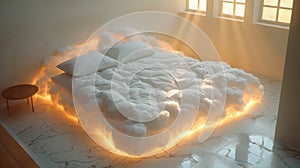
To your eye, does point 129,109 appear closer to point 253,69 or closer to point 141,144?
point 141,144

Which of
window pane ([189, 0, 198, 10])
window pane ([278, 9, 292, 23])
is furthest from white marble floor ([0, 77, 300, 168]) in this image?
window pane ([189, 0, 198, 10])

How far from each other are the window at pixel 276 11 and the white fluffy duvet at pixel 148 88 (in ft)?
3.34

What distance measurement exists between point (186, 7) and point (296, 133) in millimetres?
2803

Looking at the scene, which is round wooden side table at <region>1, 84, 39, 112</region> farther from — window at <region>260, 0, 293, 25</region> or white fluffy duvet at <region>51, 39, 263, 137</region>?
window at <region>260, 0, 293, 25</region>

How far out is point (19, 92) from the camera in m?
3.24

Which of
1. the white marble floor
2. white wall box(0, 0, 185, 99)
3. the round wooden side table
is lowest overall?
the white marble floor

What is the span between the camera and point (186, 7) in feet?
16.1

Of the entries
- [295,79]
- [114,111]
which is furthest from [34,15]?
[295,79]

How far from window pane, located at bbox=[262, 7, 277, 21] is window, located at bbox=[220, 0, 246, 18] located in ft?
0.90

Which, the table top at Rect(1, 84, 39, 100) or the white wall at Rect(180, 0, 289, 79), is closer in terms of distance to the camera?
the table top at Rect(1, 84, 39, 100)

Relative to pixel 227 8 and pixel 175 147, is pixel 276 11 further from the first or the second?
pixel 175 147

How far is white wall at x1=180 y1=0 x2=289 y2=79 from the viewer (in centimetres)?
392

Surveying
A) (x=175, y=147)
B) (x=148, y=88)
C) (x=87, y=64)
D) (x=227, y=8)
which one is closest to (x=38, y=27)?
(x=87, y=64)

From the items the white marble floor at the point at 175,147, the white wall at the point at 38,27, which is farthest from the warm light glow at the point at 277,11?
the white wall at the point at 38,27
